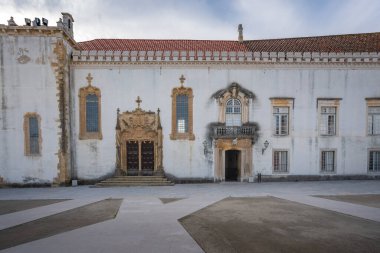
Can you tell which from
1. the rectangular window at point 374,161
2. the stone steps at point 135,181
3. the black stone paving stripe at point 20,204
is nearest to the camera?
the black stone paving stripe at point 20,204

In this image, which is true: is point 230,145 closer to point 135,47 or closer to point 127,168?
point 127,168

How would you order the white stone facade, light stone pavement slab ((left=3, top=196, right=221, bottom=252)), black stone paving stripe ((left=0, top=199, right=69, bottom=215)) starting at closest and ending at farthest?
light stone pavement slab ((left=3, top=196, right=221, bottom=252)), black stone paving stripe ((left=0, top=199, right=69, bottom=215)), the white stone facade

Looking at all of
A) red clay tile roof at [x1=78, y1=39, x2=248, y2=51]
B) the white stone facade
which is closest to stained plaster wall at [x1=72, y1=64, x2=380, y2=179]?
the white stone facade

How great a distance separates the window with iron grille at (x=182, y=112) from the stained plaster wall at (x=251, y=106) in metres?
0.75

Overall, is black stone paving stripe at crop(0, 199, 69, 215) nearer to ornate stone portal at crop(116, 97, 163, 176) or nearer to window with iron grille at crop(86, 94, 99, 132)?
ornate stone portal at crop(116, 97, 163, 176)

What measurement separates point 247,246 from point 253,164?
40.2 feet

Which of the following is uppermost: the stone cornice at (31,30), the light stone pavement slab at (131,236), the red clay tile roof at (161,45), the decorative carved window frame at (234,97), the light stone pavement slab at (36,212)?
the red clay tile roof at (161,45)

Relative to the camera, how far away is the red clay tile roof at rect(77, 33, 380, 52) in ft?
73.6

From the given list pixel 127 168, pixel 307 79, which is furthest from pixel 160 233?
pixel 307 79

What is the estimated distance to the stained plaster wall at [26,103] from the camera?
1766cm

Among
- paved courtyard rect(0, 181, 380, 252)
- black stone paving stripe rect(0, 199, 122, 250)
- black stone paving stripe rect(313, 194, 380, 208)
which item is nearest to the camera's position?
paved courtyard rect(0, 181, 380, 252)

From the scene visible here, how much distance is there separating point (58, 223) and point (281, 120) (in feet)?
56.5

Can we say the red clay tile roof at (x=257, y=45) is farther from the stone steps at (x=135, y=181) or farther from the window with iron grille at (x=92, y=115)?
the stone steps at (x=135, y=181)

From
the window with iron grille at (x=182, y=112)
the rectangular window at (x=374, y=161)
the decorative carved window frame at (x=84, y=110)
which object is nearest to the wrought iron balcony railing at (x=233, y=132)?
the window with iron grille at (x=182, y=112)
